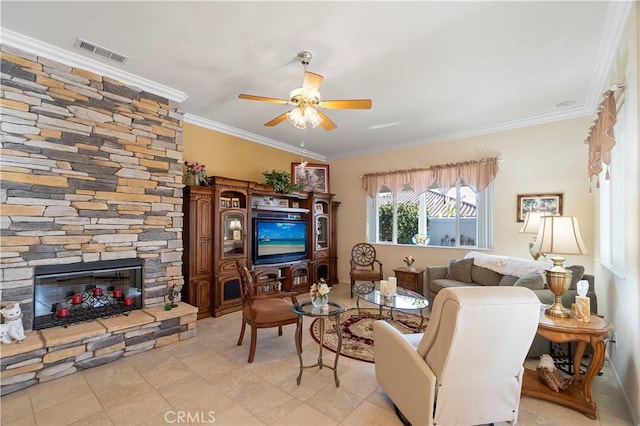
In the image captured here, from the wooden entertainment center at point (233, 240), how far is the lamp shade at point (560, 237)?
3.74 meters

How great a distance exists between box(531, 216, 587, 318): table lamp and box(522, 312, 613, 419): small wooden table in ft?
0.58

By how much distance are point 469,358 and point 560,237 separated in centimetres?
137

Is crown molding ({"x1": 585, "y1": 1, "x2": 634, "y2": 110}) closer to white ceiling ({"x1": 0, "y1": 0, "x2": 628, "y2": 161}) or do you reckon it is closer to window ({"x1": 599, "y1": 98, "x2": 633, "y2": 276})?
white ceiling ({"x1": 0, "y1": 0, "x2": 628, "y2": 161})

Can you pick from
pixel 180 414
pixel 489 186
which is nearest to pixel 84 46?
pixel 180 414

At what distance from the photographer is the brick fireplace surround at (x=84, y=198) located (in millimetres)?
2584

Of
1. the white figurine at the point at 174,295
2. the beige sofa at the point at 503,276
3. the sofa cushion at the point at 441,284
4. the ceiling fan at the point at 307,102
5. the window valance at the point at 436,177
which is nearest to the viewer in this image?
the ceiling fan at the point at 307,102

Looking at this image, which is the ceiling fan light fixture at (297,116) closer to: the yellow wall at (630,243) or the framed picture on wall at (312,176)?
the yellow wall at (630,243)

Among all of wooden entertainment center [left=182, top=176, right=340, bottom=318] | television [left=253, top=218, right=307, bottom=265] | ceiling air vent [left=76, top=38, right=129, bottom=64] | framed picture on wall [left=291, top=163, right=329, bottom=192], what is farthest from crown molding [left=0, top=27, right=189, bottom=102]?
framed picture on wall [left=291, top=163, right=329, bottom=192]

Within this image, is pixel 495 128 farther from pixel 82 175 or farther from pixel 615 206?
pixel 82 175

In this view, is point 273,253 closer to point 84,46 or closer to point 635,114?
point 84,46

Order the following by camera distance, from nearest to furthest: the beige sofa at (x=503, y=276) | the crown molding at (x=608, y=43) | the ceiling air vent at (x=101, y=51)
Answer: the crown molding at (x=608, y=43), the ceiling air vent at (x=101, y=51), the beige sofa at (x=503, y=276)

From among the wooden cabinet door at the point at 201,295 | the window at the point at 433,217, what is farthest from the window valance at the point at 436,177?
the wooden cabinet door at the point at 201,295

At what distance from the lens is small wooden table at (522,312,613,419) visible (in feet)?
6.70

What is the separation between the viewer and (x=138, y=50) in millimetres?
2754
